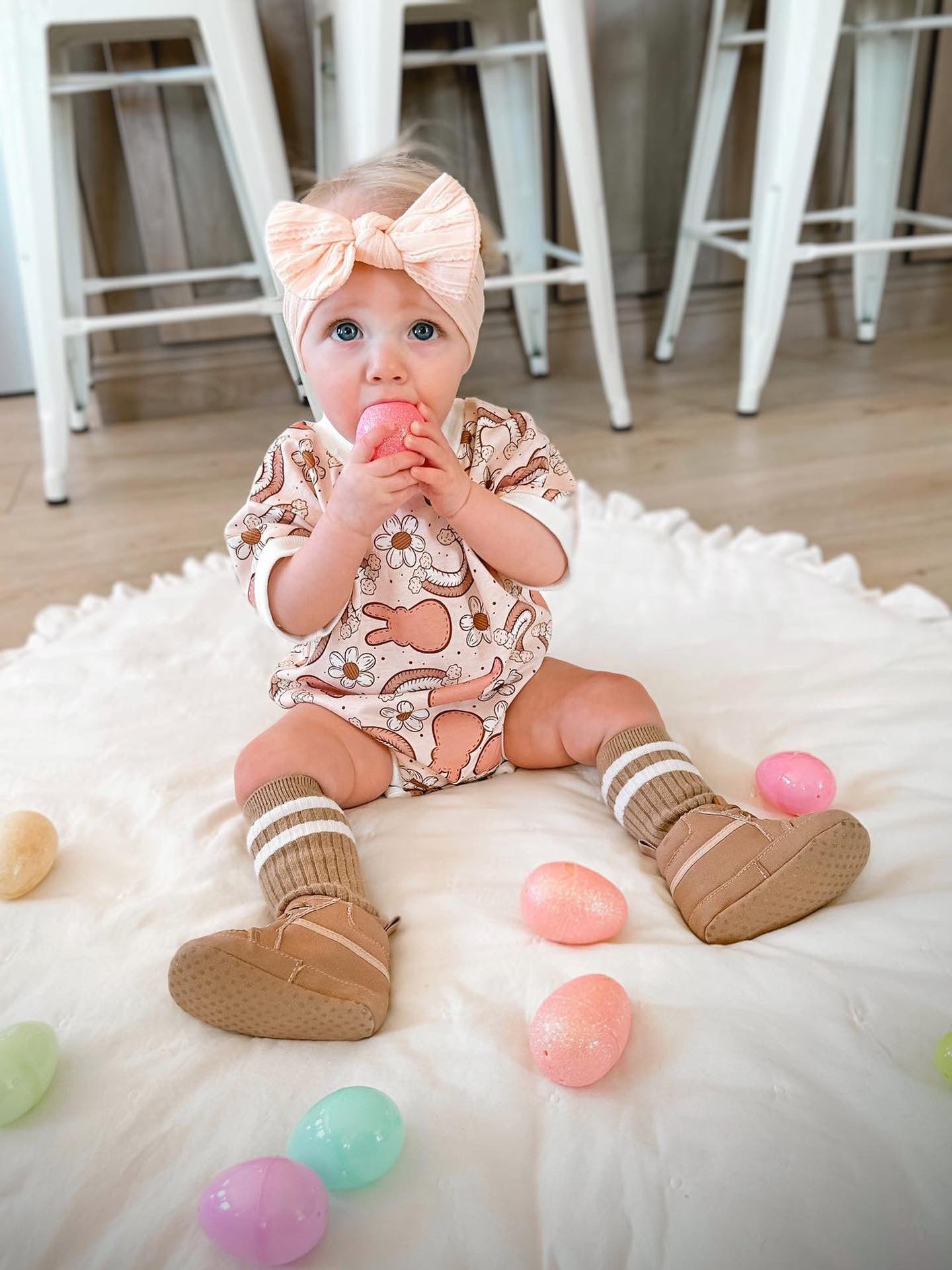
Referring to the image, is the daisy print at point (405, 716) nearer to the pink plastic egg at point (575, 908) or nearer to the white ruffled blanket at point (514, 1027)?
the white ruffled blanket at point (514, 1027)

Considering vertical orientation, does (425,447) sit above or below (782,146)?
below

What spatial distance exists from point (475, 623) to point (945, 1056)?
38 centimetres

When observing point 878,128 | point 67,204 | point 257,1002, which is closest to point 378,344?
point 257,1002

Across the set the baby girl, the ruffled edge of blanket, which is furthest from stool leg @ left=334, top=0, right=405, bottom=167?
the baby girl

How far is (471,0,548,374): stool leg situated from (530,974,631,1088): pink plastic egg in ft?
4.28

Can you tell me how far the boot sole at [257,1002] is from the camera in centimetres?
51

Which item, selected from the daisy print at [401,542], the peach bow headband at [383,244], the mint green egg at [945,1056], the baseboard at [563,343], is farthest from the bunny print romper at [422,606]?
the baseboard at [563,343]

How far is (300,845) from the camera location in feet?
2.06

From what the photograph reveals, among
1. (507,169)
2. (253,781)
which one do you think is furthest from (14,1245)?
(507,169)

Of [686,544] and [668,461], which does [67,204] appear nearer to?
[668,461]

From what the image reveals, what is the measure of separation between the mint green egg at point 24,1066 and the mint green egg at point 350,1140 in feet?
0.43

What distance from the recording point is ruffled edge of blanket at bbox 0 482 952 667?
3.31 feet

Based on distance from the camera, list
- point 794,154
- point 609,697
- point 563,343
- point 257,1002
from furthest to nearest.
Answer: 1. point 563,343
2. point 794,154
3. point 609,697
4. point 257,1002

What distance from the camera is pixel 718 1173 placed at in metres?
0.45
